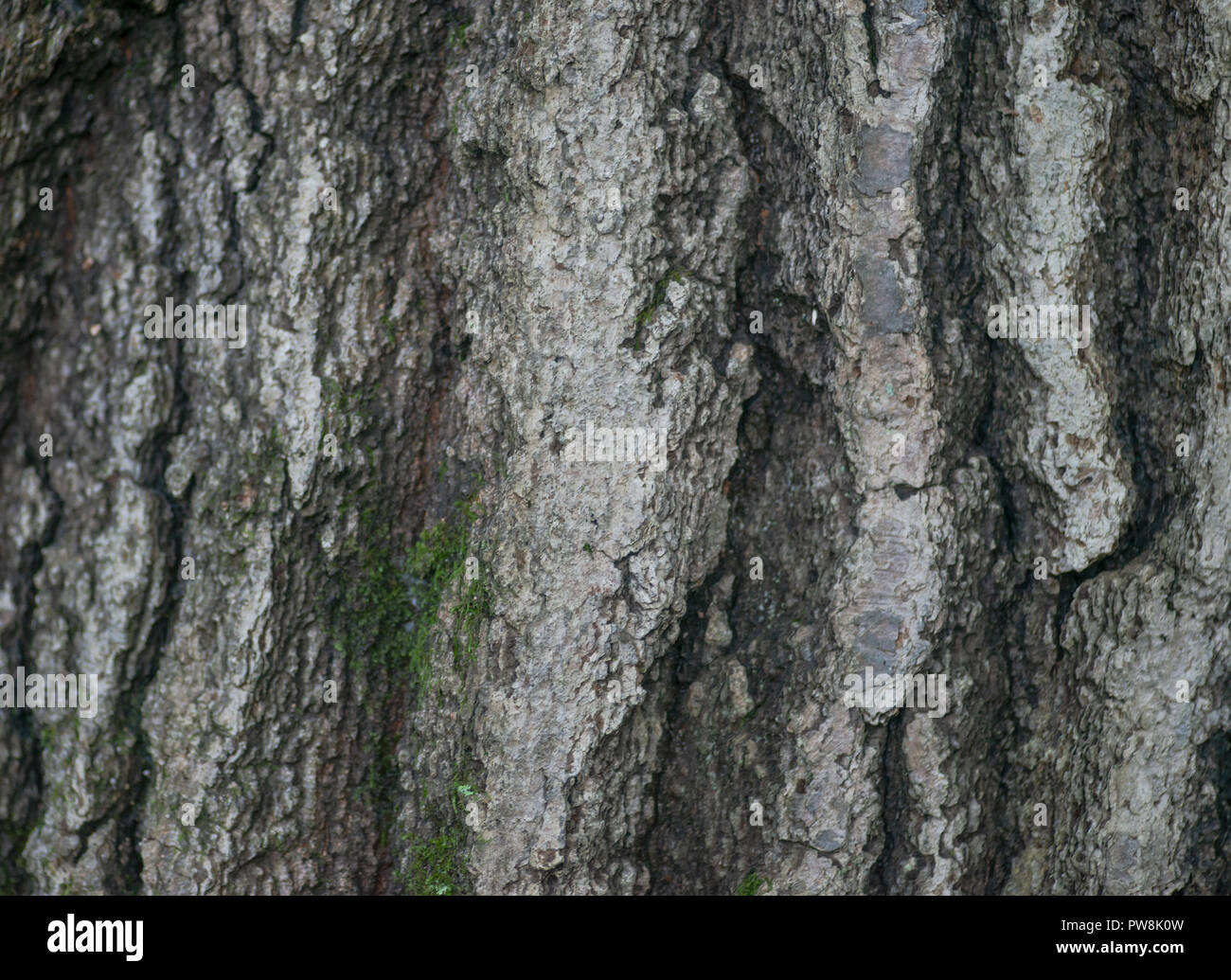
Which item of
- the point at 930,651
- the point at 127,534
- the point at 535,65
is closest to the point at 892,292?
the point at 930,651

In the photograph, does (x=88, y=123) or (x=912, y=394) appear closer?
(x=912, y=394)

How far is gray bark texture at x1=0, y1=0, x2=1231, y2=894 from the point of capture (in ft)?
7.61

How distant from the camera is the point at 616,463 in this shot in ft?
7.63

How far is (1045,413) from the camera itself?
92.6 inches

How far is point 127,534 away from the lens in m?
2.53

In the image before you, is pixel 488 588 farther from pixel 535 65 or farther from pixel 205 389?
pixel 535 65

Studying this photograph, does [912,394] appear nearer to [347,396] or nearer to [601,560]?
[601,560]

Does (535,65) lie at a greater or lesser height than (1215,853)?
greater

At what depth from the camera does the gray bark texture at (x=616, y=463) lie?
2.32 m

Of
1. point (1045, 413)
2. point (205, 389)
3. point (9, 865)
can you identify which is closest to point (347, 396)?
point (205, 389)
